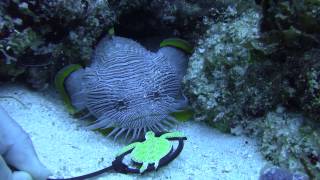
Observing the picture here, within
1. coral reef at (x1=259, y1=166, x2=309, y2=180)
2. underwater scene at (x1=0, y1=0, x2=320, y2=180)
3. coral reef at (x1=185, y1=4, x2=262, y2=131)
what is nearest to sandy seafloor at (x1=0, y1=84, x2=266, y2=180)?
underwater scene at (x1=0, y1=0, x2=320, y2=180)

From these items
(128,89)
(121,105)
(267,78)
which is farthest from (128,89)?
(267,78)

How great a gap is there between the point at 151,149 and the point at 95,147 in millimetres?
595

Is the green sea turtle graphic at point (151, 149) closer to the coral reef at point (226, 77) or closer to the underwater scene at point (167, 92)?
the underwater scene at point (167, 92)

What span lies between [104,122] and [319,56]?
2048 millimetres

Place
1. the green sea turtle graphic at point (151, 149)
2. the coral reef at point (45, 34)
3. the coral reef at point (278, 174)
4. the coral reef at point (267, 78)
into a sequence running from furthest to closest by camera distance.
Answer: the coral reef at point (45, 34) < the green sea turtle graphic at point (151, 149) < the coral reef at point (267, 78) < the coral reef at point (278, 174)

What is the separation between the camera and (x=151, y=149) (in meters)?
3.06

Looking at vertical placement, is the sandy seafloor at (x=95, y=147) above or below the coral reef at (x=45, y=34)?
below

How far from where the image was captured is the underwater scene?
2.88 m

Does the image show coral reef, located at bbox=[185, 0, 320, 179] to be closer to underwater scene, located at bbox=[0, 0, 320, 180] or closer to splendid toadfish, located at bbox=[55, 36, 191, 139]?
underwater scene, located at bbox=[0, 0, 320, 180]

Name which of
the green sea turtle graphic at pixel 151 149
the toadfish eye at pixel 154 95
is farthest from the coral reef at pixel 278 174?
the toadfish eye at pixel 154 95

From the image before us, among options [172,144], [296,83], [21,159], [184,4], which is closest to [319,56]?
[296,83]

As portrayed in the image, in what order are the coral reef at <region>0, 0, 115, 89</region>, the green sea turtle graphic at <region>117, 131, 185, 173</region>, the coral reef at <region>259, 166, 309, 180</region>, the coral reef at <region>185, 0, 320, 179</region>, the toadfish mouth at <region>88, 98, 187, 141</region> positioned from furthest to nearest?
the toadfish mouth at <region>88, 98, 187, 141</region> → the coral reef at <region>0, 0, 115, 89</region> → the green sea turtle graphic at <region>117, 131, 185, 173</region> → the coral reef at <region>185, 0, 320, 179</region> → the coral reef at <region>259, 166, 309, 180</region>

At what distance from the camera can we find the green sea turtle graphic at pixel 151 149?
9.72 ft

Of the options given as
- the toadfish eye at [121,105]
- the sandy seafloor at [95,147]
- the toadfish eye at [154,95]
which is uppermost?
the toadfish eye at [154,95]
